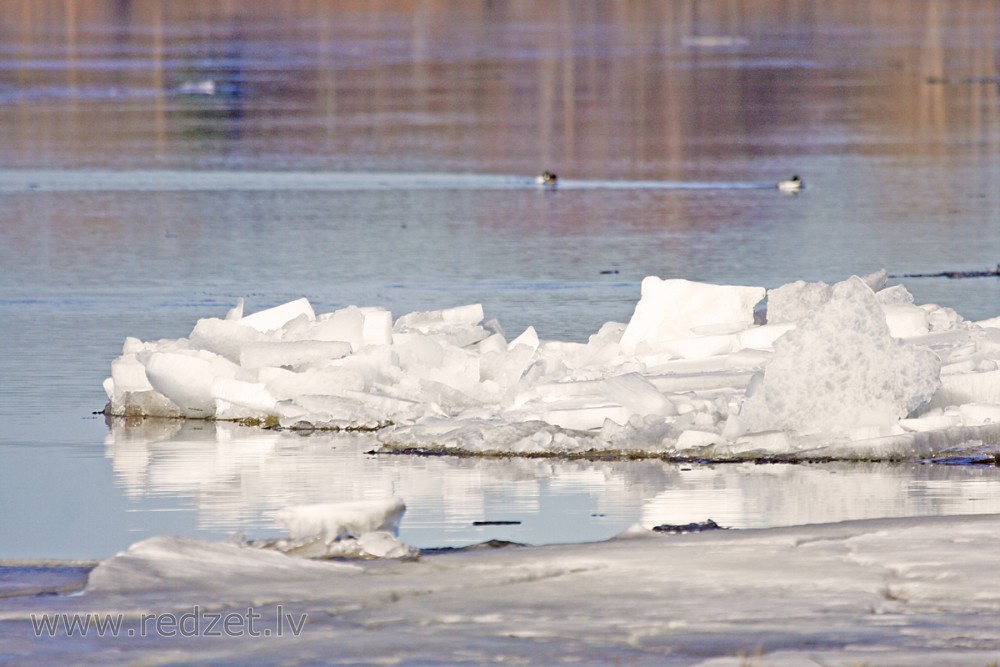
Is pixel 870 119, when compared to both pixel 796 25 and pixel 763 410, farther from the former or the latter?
pixel 796 25

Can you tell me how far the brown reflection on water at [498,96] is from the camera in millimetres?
31094

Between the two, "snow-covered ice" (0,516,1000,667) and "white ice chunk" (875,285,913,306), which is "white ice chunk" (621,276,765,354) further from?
"snow-covered ice" (0,516,1000,667)

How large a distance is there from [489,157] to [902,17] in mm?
81983

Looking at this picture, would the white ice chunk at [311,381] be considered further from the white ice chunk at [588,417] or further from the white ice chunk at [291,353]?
the white ice chunk at [588,417]

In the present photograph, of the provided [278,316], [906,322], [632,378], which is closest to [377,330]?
[278,316]

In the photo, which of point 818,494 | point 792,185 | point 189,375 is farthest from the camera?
point 792,185

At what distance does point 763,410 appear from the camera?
1034 centimetres

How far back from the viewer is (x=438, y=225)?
72.1 ft

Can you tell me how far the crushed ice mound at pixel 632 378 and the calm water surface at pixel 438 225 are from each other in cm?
29

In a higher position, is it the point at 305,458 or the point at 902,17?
the point at 902,17

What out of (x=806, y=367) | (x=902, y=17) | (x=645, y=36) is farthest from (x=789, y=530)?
(x=902, y=17)

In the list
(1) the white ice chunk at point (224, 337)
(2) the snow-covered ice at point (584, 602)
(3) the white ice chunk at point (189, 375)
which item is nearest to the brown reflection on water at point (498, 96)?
(1) the white ice chunk at point (224, 337)

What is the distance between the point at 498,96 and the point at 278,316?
106 ft

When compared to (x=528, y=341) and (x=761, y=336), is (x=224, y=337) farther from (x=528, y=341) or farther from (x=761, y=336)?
(x=761, y=336)
